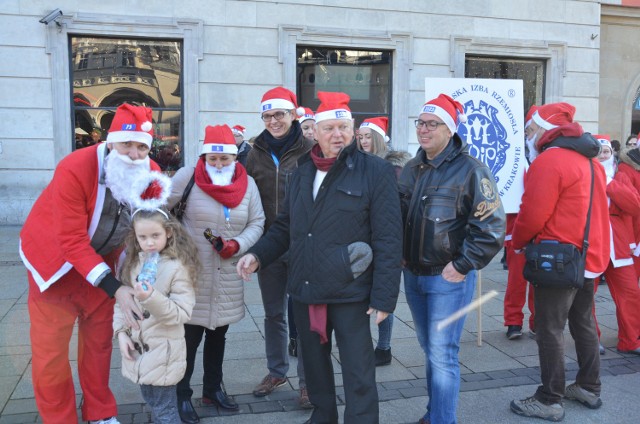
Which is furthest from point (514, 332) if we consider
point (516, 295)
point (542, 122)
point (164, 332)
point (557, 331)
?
point (164, 332)

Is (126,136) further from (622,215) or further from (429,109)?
(622,215)

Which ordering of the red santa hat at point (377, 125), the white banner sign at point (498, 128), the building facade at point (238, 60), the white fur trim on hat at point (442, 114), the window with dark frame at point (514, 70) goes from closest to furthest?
the white fur trim on hat at point (442, 114)
the red santa hat at point (377, 125)
the white banner sign at point (498, 128)
the building facade at point (238, 60)
the window with dark frame at point (514, 70)

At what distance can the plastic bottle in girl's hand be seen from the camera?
10.3 ft

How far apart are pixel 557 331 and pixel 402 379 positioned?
121 cm

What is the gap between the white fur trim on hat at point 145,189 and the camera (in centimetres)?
319

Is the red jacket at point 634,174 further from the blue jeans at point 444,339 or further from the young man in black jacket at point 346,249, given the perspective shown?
the young man in black jacket at point 346,249

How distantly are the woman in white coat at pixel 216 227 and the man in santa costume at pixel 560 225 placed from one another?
1785 millimetres

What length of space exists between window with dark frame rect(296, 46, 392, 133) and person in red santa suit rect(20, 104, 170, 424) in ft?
28.0

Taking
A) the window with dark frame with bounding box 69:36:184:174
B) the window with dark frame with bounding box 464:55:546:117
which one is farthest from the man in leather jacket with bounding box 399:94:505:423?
the window with dark frame with bounding box 464:55:546:117

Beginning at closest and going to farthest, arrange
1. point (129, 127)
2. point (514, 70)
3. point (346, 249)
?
point (346, 249) → point (129, 127) → point (514, 70)

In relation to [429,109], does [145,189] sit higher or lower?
lower

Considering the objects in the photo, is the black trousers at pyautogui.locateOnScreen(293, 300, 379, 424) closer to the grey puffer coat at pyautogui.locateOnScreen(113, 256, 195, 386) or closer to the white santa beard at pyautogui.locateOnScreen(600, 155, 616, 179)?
the grey puffer coat at pyautogui.locateOnScreen(113, 256, 195, 386)

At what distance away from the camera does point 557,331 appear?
149 inches

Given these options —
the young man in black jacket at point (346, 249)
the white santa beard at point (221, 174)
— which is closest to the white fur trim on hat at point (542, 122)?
the young man in black jacket at point (346, 249)
